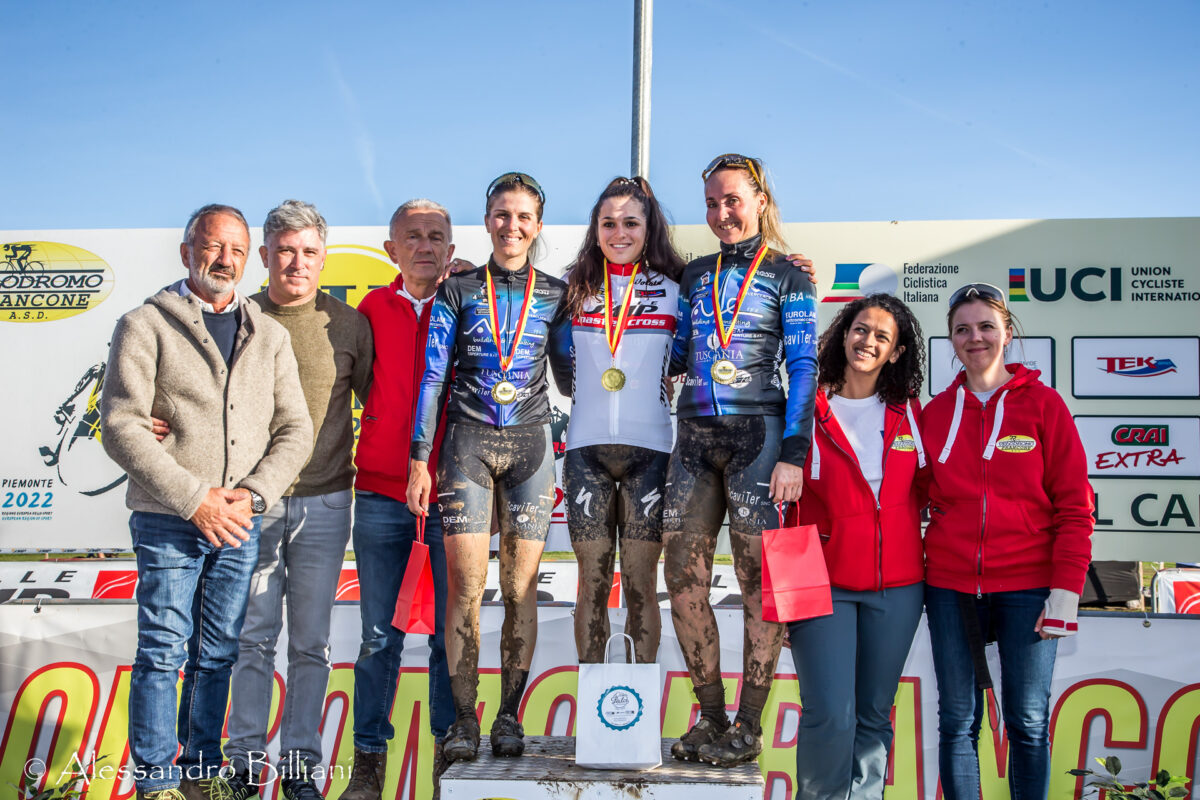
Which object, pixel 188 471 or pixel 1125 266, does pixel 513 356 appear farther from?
pixel 1125 266

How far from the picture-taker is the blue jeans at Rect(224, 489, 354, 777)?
113 inches

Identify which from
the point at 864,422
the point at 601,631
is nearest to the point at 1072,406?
the point at 864,422

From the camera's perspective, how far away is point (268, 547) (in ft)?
9.49

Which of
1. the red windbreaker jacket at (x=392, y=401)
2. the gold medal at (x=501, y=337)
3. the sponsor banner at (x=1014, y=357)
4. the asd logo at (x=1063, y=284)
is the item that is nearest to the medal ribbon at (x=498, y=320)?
the gold medal at (x=501, y=337)

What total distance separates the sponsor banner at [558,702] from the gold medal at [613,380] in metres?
1.58

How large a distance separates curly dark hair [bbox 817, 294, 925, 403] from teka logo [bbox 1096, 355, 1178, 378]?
6.77 feet

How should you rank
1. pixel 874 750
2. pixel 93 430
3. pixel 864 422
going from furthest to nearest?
pixel 93 430, pixel 864 422, pixel 874 750

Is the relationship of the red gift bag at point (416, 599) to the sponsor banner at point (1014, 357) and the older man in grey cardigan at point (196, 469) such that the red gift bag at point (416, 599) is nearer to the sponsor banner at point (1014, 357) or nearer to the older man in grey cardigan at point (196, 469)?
the older man in grey cardigan at point (196, 469)

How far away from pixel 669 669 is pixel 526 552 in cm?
158

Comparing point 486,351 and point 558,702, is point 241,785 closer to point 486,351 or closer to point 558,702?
point 558,702

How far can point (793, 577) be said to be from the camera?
239cm

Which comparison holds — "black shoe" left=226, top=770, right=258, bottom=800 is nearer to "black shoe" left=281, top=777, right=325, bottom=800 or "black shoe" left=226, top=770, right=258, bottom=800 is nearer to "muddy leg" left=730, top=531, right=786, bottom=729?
"black shoe" left=281, top=777, right=325, bottom=800

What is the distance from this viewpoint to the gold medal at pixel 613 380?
2.59m

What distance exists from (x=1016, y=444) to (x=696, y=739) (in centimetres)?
134
